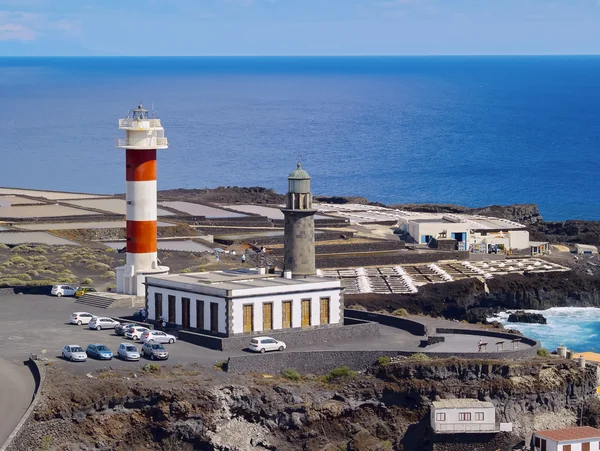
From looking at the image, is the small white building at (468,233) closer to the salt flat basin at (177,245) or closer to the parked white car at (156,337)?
the salt flat basin at (177,245)

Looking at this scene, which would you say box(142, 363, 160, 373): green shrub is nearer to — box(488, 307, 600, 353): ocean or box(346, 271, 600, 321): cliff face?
box(346, 271, 600, 321): cliff face

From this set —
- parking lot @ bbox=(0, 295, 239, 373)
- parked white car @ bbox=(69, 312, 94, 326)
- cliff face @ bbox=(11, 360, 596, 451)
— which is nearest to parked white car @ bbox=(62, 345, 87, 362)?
parking lot @ bbox=(0, 295, 239, 373)

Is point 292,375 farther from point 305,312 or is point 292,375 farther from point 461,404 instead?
point 461,404

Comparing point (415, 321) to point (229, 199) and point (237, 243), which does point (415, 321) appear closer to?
point (237, 243)

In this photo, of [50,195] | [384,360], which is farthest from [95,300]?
[50,195]

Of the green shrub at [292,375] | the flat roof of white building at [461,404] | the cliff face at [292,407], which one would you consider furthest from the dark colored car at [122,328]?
the flat roof of white building at [461,404]

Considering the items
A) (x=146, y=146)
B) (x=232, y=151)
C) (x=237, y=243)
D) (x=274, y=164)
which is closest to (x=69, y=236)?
(x=237, y=243)
